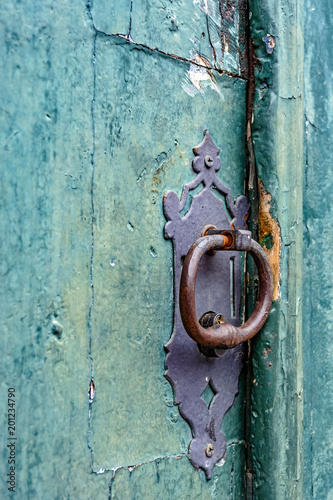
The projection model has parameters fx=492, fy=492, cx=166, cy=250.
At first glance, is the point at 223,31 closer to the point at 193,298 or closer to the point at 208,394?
the point at 193,298

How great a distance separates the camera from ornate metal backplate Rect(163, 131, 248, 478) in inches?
26.5

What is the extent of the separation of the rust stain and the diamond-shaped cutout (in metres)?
0.16

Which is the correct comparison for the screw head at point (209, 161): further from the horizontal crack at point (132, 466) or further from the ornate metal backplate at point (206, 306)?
the horizontal crack at point (132, 466)

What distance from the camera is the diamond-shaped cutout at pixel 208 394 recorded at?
0.71 meters

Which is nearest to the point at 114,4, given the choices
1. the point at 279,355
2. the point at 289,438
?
the point at 279,355

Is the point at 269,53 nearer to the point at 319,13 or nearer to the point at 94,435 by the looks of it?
the point at 319,13

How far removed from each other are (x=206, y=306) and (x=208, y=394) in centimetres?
13

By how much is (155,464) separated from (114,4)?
59cm

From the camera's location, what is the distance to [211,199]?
0.72 metres

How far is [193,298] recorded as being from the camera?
1.99ft

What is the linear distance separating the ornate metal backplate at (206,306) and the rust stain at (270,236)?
3cm

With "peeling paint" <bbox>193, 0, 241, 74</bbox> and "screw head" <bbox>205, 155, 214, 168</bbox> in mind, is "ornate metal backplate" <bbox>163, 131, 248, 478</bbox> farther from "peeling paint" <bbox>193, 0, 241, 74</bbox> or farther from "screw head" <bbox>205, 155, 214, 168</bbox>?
"peeling paint" <bbox>193, 0, 241, 74</bbox>

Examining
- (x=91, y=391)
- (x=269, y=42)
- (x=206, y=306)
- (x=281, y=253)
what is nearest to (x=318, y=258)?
(x=281, y=253)

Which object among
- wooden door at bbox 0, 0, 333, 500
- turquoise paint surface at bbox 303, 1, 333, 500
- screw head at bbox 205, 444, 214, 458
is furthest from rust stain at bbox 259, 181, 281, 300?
screw head at bbox 205, 444, 214, 458
